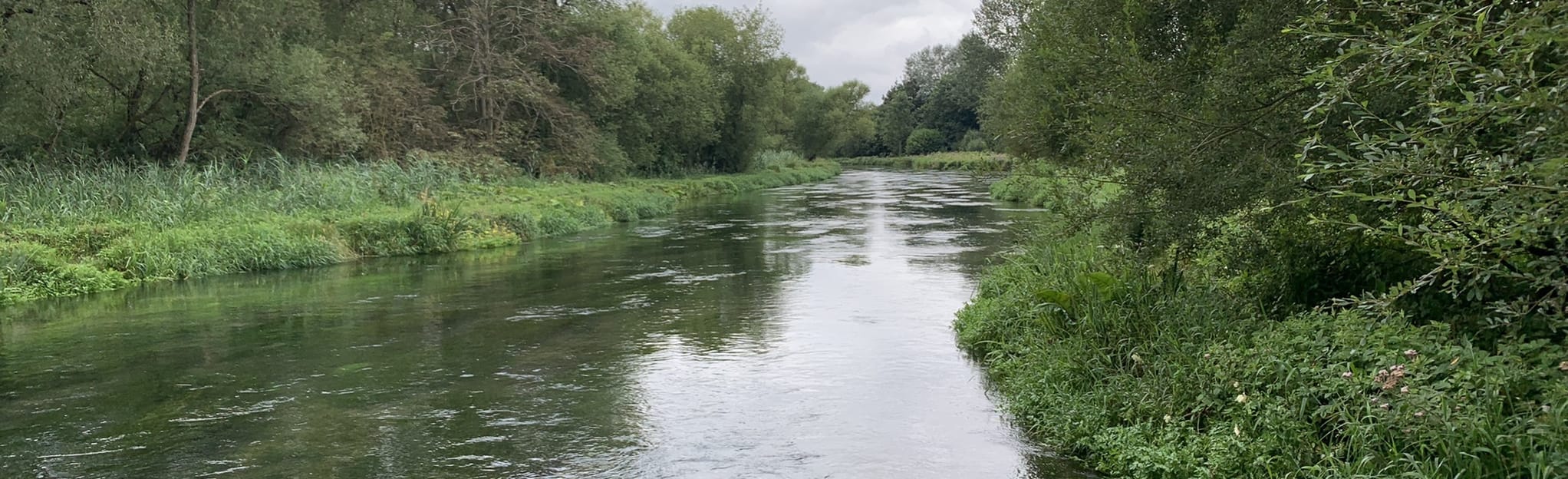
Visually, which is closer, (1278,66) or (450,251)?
(1278,66)

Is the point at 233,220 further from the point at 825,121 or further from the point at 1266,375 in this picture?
the point at 825,121

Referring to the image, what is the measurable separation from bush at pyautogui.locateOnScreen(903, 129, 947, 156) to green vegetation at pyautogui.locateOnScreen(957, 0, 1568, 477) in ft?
295

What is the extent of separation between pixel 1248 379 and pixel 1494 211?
2650 millimetres

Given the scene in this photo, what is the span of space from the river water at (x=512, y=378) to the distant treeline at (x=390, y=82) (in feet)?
19.3

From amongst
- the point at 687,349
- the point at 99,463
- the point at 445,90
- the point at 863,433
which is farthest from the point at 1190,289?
the point at 445,90

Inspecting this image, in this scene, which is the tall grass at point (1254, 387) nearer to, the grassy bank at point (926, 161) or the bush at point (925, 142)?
the grassy bank at point (926, 161)

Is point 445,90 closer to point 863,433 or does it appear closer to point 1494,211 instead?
point 863,433

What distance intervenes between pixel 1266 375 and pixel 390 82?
28.7m

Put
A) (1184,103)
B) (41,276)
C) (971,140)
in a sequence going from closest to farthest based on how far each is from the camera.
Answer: (1184,103), (41,276), (971,140)

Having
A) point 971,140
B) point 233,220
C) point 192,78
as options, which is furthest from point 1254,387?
point 971,140

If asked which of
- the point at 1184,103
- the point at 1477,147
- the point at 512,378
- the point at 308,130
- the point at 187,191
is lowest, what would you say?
the point at 512,378

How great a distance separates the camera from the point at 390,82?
31.1 m

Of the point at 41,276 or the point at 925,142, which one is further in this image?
the point at 925,142

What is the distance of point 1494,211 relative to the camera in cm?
434
